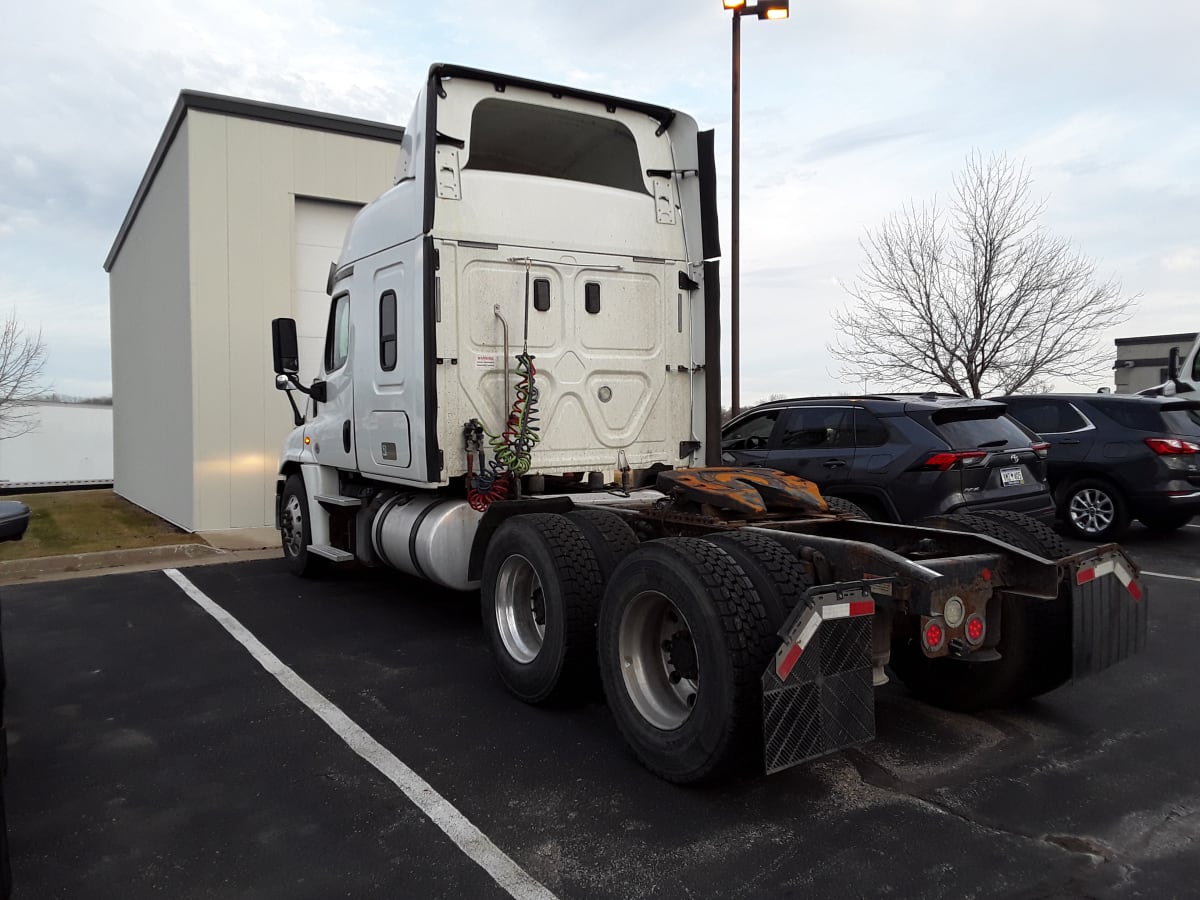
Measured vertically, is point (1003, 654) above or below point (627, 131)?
below

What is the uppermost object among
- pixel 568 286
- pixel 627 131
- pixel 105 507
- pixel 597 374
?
pixel 627 131

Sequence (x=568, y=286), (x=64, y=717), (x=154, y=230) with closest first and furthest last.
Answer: (x=64, y=717) → (x=568, y=286) → (x=154, y=230)

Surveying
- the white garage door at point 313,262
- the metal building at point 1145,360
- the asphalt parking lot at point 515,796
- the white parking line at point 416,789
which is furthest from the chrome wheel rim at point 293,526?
the metal building at point 1145,360

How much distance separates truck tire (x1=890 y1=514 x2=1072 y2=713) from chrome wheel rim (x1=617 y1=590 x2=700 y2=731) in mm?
1001

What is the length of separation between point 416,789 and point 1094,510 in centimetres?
888

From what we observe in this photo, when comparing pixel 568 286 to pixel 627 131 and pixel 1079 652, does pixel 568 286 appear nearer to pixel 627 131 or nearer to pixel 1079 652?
pixel 627 131

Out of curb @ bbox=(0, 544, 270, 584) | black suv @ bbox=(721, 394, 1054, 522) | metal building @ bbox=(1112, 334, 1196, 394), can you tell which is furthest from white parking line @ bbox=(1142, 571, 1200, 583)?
metal building @ bbox=(1112, 334, 1196, 394)

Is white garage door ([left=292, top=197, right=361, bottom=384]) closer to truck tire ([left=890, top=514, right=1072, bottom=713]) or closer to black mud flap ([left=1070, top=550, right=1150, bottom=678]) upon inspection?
truck tire ([left=890, top=514, right=1072, bottom=713])

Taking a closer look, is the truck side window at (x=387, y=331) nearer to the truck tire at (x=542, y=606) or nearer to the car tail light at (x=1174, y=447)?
the truck tire at (x=542, y=606)

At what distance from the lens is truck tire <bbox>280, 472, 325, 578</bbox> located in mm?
8148

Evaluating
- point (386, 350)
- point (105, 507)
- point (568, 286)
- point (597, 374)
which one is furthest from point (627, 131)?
point (105, 507)

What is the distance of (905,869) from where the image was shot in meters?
2.97

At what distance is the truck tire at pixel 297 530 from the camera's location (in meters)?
8.15

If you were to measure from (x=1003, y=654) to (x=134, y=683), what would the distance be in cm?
474
